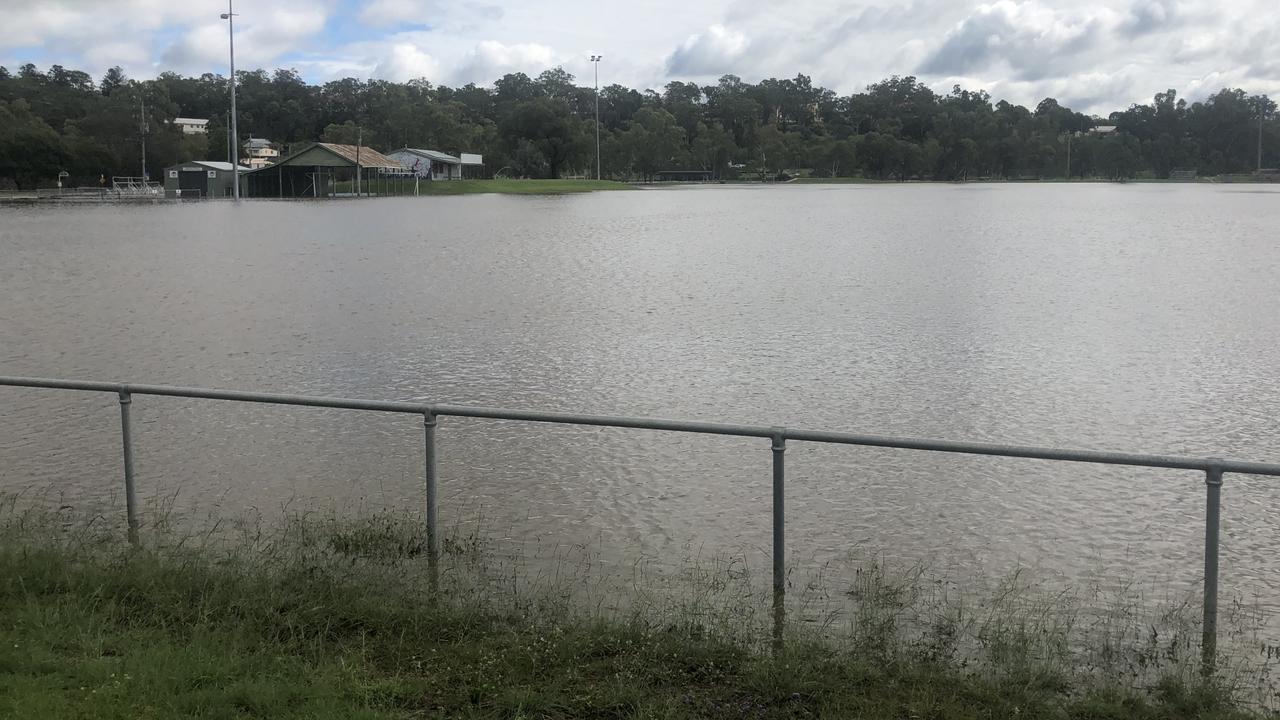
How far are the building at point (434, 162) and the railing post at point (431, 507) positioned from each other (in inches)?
5131

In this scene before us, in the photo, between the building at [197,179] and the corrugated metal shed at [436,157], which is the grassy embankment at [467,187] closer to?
the corrugated metal shed at [436,157]

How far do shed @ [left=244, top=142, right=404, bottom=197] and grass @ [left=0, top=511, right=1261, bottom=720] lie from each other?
357ft

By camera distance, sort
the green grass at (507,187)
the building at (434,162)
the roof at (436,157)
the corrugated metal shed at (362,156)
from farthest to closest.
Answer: the roof at (436,157), the building at (434,162), the green grass at (507,187), the corrugated metal shed at (362,156)

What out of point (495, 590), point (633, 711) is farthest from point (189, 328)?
point (633, 711)

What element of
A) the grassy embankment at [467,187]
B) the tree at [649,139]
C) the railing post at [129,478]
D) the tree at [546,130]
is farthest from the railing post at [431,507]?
the tree at [649,139]

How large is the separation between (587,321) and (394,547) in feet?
54.5

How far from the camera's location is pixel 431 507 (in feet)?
26.3

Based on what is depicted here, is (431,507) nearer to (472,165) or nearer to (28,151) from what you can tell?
(28,151)

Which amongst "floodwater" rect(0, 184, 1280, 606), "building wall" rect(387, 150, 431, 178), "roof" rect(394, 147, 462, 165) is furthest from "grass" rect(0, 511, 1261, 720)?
"roof" rect(394, 147, 462, 165)

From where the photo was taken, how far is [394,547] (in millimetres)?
8859

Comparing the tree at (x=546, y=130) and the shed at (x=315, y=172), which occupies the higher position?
the tree at (x=546, y=130)

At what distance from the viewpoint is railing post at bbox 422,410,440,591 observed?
7438mm

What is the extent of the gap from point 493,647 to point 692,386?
436 inches

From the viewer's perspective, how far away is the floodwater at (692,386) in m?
10.6
